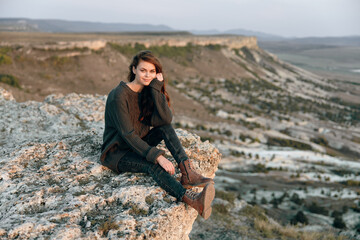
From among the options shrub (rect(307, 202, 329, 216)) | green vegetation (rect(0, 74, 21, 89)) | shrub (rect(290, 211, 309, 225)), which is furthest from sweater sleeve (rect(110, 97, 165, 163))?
green vegetation (rect(0, 74, 21, 89))

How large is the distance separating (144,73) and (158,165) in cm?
137

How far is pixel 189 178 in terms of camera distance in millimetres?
3578

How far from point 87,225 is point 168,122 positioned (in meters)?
1.80

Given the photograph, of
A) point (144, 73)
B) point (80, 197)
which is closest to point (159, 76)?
point (144, 73)

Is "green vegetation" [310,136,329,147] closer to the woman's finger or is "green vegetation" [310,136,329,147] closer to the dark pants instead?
the dark pants

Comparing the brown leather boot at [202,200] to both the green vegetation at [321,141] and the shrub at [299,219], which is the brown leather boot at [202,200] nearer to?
the shrub at [299,219]

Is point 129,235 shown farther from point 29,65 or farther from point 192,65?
point 192,65

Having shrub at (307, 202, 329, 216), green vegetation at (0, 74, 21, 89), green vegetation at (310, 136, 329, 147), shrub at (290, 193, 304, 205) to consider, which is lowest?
green vegetation at (310, 136, 329, 147)

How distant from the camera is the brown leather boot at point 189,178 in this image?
3.51 meters

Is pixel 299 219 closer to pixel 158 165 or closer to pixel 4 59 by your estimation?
pixel 158 165

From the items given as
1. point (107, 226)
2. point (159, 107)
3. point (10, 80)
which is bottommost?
point (10, 80)

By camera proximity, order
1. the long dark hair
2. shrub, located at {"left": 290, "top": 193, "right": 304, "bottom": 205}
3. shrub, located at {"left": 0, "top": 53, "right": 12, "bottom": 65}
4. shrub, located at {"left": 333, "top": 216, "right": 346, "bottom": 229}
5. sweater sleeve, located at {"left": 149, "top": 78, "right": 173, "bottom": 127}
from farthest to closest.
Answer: shrub, located at {"left": 0, "top": 53, "right": 12, "bottom": 65} < shrub, located at {"left": 290, "top": 193, "right": 304, "bottom": 205} < shrub, located at {"left": 333, "top": 216, "right": 346, "bottom": 229} < sweater sleeve, located at {"left": 149, "top": 78, "right": 173, "bottom": 127} < the long dark hair

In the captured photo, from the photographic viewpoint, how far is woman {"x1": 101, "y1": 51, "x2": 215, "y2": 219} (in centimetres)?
348

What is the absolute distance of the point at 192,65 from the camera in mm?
45938
